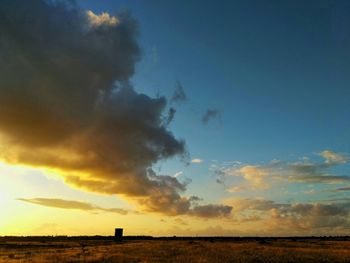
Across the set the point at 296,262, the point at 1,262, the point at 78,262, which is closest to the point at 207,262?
the point at 296,262

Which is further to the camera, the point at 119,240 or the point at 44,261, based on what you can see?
the point at 119,240

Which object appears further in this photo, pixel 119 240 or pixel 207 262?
pixel 119 240

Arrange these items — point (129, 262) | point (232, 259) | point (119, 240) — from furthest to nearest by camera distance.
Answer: point (119, 240) → point (232, 259) → point (129, 262)

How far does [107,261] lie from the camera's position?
52781mm

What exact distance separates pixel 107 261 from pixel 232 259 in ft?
50.4

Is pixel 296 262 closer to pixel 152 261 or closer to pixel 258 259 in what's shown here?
pixel 258 259

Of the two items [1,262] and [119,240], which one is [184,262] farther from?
[119,240]

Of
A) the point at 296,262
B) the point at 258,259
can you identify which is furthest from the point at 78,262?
the point at 296,262

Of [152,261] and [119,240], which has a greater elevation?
[119,240]

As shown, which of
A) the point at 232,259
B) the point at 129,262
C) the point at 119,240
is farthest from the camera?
the point at 119,240

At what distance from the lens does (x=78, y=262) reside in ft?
174

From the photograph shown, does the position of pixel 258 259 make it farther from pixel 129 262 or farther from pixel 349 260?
pixel 129 262

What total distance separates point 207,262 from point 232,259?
5.40 meters

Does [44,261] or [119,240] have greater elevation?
[119,240]
